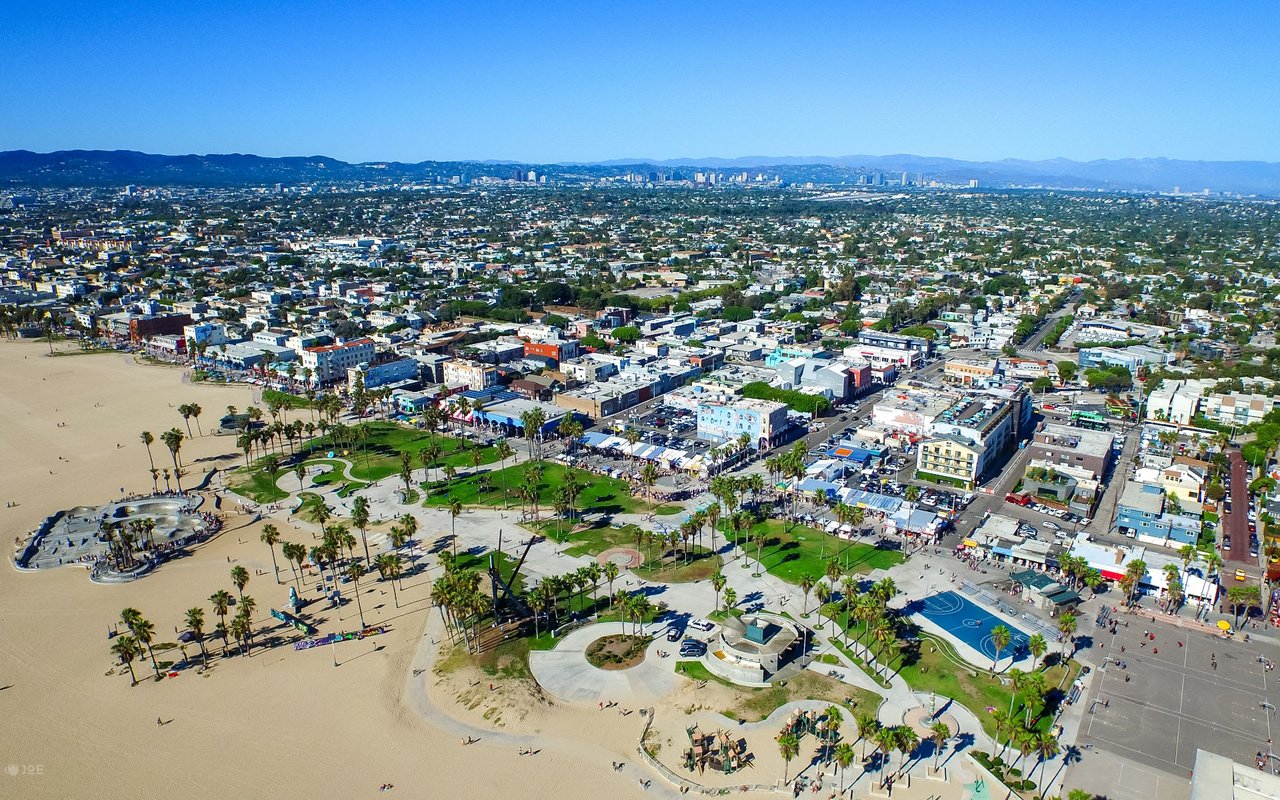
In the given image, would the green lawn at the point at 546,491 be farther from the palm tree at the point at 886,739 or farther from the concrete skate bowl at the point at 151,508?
the palm tree at the point at 886,739

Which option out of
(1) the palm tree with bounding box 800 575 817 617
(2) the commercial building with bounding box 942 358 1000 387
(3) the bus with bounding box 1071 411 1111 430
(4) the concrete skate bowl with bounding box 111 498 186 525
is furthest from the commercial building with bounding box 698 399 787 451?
(4) the concrete skate bowl with bounding box 111 498 186 525

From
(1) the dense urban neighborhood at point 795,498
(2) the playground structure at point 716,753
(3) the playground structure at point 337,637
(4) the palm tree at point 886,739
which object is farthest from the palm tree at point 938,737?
(3) the playground structure at point 337,637

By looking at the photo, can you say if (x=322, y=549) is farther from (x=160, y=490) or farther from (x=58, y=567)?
(x=160, y=490)

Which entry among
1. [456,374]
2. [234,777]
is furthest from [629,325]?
[234,777]

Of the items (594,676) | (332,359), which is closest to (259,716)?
(594,676)

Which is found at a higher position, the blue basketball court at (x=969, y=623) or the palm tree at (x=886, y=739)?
the palm tree at (x=886, y=739)

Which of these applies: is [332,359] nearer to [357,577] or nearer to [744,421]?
[744,421]

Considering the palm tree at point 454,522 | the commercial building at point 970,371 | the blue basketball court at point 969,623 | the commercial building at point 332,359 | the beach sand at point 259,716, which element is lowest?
the beach sand at point 259,716

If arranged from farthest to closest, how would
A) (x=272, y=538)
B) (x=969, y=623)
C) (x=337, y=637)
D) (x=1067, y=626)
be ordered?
(x=272, y=538) → (x=969, y=623) → (x=337, y=637) → (x=1067, y=626)
